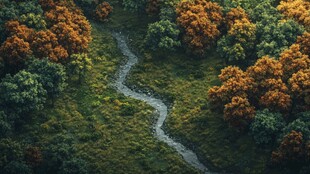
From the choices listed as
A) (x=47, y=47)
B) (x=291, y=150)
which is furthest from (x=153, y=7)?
(x=291, y=150)

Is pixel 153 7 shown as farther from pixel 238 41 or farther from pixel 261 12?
pixel 261 12

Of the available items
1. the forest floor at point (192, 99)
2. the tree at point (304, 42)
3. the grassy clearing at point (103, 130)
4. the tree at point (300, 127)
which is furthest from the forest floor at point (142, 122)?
the tree at point (304, 42)

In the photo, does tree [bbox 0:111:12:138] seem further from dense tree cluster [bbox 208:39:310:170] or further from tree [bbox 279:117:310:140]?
tree [bbox 279:117:310:140]

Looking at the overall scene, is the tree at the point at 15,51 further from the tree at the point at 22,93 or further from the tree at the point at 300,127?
the tree at the point at 300,127

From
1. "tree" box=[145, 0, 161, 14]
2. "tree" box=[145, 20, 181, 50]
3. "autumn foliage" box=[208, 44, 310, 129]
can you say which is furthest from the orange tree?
"autumn foliage" box=[208, 44, 310, 129]

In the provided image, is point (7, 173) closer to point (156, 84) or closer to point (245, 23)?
point (156, 84)

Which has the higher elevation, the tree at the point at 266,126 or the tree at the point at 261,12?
the tree at the point at 261,12
